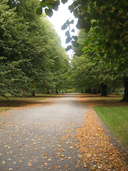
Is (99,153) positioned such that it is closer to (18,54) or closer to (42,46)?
(18,54)

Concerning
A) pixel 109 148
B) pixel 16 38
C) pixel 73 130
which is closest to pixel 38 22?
pixel 16 38

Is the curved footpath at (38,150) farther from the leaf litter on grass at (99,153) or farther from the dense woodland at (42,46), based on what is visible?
the dense woodland at (42,46)

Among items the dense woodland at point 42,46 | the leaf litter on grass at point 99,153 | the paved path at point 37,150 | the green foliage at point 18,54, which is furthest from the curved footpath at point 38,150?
the green foliage at point 18,54

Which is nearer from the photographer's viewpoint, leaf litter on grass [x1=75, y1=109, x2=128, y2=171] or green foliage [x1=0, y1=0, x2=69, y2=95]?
leaf litter on grass [x1=75, y1=109, x2=128, y2=171]

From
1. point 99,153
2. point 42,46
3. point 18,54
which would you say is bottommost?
point 99,153

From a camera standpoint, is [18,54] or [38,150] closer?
[38,150]

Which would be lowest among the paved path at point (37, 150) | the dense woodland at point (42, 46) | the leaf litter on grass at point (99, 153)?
the leaf litter on grass at point (99, 153)

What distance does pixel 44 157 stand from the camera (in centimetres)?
390

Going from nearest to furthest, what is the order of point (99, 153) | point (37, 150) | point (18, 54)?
point (99, 153)
point (37, 150)
point (18, 54)

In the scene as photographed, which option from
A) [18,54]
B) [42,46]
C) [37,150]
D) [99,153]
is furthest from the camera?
[42,46]

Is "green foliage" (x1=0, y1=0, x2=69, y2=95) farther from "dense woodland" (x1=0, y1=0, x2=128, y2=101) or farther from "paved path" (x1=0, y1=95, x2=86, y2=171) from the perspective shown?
"paved path" (x1=0, y1=95, x2=86, y2=171)

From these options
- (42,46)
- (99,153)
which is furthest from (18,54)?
(99,153)

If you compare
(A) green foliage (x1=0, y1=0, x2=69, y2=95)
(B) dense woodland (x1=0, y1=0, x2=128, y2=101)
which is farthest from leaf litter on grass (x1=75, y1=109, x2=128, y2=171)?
(A) green foliage (x1=0, y1=0, x2=69, y2=95)

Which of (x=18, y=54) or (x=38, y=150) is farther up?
(x=18, y=54)
